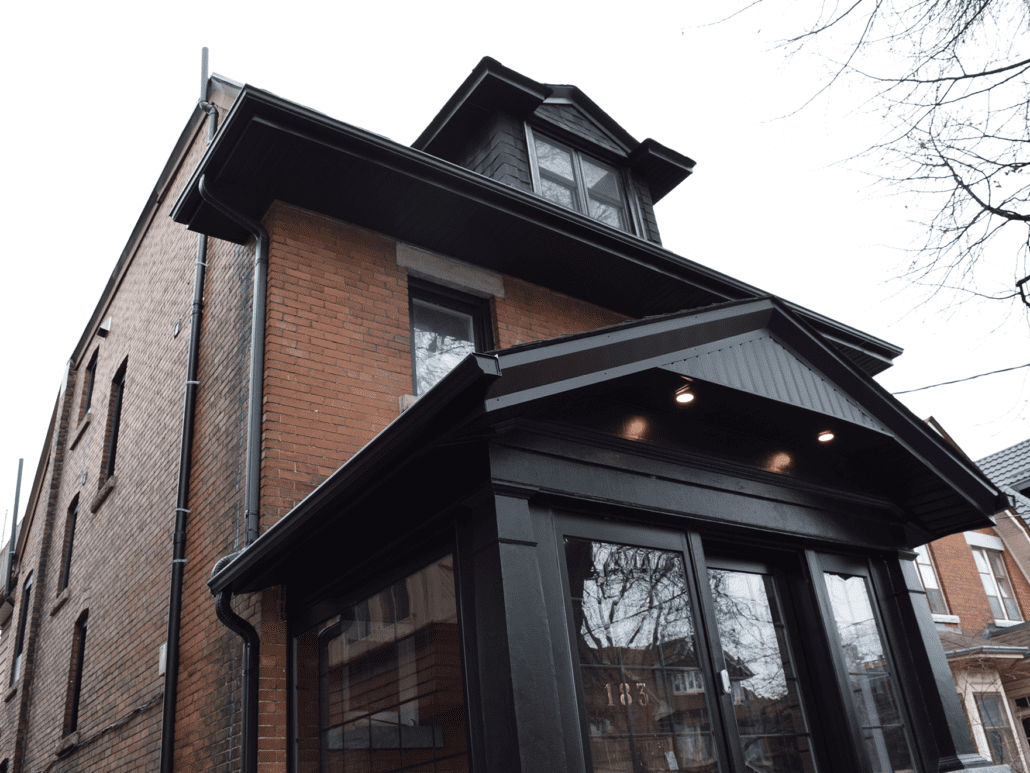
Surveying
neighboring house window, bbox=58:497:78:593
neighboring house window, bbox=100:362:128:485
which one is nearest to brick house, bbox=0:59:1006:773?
neighboring house window, bbox=100:362:128:485

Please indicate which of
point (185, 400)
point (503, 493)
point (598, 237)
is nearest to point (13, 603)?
point (185, 400)

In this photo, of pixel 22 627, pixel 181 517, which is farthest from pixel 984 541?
pixel 22 627

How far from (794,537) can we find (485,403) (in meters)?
2.96

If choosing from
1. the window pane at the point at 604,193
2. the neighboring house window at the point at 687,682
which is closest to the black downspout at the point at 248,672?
the neighboring house window at the point at 687,682

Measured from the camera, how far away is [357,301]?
24.3 ft

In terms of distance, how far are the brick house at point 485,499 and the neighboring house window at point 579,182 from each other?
0.12m

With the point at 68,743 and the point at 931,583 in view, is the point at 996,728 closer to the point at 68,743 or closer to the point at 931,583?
the point at 931,583

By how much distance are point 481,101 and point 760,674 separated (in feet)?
23.8

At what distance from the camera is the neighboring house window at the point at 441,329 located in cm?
785

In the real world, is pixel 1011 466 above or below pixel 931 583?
above

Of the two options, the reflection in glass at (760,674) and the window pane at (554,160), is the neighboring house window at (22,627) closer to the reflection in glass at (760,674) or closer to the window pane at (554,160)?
the window pane at (554,160)

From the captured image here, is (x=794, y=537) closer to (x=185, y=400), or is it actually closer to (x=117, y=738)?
(x=185, y=400)

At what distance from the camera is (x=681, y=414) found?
5.45 m

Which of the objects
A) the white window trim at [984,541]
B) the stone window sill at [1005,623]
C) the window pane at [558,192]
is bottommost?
the stone window sill at [1005,623]
